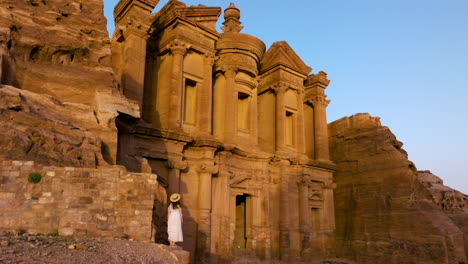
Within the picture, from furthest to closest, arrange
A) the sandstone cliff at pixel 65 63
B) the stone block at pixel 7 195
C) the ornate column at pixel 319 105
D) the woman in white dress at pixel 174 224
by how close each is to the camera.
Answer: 1. the ornate column at pixel 319 105
2. the sandstone cliff at pixel 65 63
3. the woman in white dress at pixel 174 224
4. the stone block at pixel 7 195

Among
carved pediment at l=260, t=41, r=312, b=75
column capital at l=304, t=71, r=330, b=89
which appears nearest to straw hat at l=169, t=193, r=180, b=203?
carved pediment at l=260, t=41, r=312, b=75

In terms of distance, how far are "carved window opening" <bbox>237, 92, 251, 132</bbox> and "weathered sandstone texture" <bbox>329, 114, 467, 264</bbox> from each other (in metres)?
8.84

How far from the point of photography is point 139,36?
15688 millimetres

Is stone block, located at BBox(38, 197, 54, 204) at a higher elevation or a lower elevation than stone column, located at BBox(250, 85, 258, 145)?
lower

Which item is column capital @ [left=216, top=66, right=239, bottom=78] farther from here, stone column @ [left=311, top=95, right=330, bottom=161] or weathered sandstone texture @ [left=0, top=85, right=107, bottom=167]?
weathered sandstone texture @ [left=0, top=85, right=107, bottom=167]

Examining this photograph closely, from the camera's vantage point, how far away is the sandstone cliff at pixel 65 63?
8.93 m

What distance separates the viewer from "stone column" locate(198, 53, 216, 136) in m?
17.3

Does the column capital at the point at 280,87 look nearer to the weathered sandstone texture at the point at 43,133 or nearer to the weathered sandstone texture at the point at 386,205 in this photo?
the weathered sandstone texture at the point at 386,205

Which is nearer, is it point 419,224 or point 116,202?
point 116,202

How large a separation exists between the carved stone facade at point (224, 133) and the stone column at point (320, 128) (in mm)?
68

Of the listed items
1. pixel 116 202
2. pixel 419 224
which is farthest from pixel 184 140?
pixel 419 224

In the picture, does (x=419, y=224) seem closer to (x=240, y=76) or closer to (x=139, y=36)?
(x=240, y=76)

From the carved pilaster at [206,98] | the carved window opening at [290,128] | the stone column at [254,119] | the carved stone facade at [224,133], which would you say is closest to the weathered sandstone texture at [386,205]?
the carved stone facade at [224,133]

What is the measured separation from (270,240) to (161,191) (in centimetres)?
982
